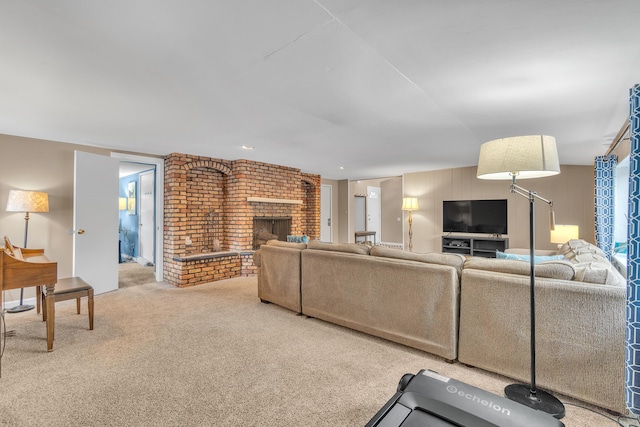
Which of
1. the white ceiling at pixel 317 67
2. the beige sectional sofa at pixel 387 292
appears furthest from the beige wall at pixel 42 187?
the beige sectional sofa at pixel 387 292

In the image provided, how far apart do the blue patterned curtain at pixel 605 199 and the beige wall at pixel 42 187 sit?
7405mm

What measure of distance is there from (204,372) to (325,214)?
21.4ft

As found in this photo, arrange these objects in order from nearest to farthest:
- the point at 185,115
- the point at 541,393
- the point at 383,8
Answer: the point at 383,8, the point at 541,393, the point at 185,115

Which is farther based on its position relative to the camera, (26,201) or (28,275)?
(26,201)

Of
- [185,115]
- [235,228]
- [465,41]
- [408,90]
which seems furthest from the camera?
[235,228]

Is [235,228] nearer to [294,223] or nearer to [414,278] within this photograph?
[294,223]

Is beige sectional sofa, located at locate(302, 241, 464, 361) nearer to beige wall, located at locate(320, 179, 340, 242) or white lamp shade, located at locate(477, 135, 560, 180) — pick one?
white lamp shade, located at locate(477, 135, 560, 180)

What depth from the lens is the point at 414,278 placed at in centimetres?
247

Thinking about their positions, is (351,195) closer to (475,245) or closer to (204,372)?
(475,245)

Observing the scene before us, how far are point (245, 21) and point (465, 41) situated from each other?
1.23m

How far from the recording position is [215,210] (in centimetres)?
565

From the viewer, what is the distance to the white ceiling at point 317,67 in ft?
4.84

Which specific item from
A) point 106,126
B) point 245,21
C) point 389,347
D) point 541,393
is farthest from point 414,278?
point 106,126

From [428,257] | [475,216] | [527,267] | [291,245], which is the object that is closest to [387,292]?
[428,257]
